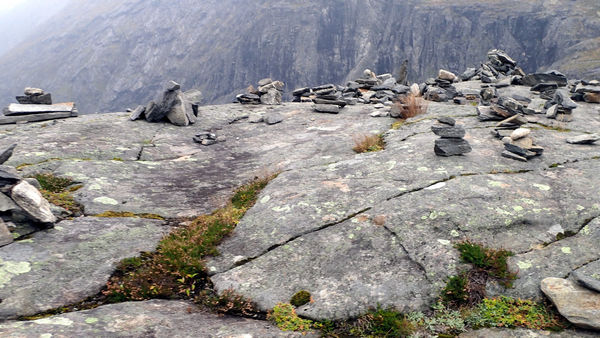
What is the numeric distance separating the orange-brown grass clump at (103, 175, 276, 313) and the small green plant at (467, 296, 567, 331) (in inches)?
154

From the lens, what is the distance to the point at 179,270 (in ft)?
24.8

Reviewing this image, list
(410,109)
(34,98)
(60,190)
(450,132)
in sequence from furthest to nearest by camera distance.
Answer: (34,98), (410,109), (450,132), (60,190)

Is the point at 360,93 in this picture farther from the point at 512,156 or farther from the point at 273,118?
the point at 512,156

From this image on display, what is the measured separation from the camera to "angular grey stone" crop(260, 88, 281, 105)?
24555 mm

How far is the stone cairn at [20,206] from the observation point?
772cm

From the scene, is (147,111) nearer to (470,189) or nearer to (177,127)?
(177,127)

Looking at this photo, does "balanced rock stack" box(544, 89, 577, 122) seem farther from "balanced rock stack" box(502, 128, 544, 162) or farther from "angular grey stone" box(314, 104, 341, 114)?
"angular grey stone" box(314, 104, 341, 114)

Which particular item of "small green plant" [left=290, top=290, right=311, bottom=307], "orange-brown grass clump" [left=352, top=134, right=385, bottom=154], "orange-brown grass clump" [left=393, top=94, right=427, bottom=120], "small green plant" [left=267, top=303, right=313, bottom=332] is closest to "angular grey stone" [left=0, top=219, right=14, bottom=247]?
"small green plant" [left=267, top=303, right=313, bottom=332]

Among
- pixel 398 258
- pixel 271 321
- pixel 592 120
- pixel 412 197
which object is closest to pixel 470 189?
pixel 412 197

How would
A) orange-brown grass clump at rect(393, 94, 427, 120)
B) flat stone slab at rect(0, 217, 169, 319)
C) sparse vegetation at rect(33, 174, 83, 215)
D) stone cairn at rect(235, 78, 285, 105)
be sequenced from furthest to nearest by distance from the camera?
stone cairn at rect(235, 78, 285, 105) < orange-brown grass clump at rect(393, 94, 427, 120) < sparse vegetation at rect(33, 174, 83, 215) < flat stone slab at rect(0, 217, 169, 319)

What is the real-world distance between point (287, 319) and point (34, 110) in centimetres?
1699

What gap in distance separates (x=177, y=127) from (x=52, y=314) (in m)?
12.6

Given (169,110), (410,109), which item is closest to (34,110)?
(169,110)

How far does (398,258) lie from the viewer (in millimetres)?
7406
